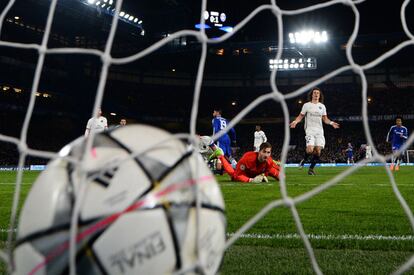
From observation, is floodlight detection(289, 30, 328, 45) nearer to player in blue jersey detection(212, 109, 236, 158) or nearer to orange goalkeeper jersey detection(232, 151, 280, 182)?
player in blue jersey detection(212, 109, 236, 158)

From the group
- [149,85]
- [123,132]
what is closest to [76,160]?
[123,132]

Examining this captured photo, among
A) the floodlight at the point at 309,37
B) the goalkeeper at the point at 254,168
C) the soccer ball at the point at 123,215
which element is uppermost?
the floodlight at the point at 309,37

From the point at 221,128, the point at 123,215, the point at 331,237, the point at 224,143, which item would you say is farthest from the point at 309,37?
the point at 123,215

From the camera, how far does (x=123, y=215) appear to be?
1201mm

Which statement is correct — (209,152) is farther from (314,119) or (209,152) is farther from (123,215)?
(123,215)

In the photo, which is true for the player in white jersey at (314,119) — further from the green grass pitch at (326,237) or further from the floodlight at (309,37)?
the floodlight at (309,37)

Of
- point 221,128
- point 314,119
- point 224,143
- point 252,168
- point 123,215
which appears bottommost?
point 252,168

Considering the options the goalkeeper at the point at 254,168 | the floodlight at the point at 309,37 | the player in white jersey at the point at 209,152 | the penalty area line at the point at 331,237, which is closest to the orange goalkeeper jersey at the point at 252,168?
the goalkeeper at the point at 254,168

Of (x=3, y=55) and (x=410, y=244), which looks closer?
(x=410, y=244)

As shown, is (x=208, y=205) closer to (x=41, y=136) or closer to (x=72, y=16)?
(x=72, y=16)

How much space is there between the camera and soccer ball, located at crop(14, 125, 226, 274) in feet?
3.88

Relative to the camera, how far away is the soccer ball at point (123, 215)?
3.88 ft

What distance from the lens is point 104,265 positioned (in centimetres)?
118

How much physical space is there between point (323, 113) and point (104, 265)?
8.76 m
